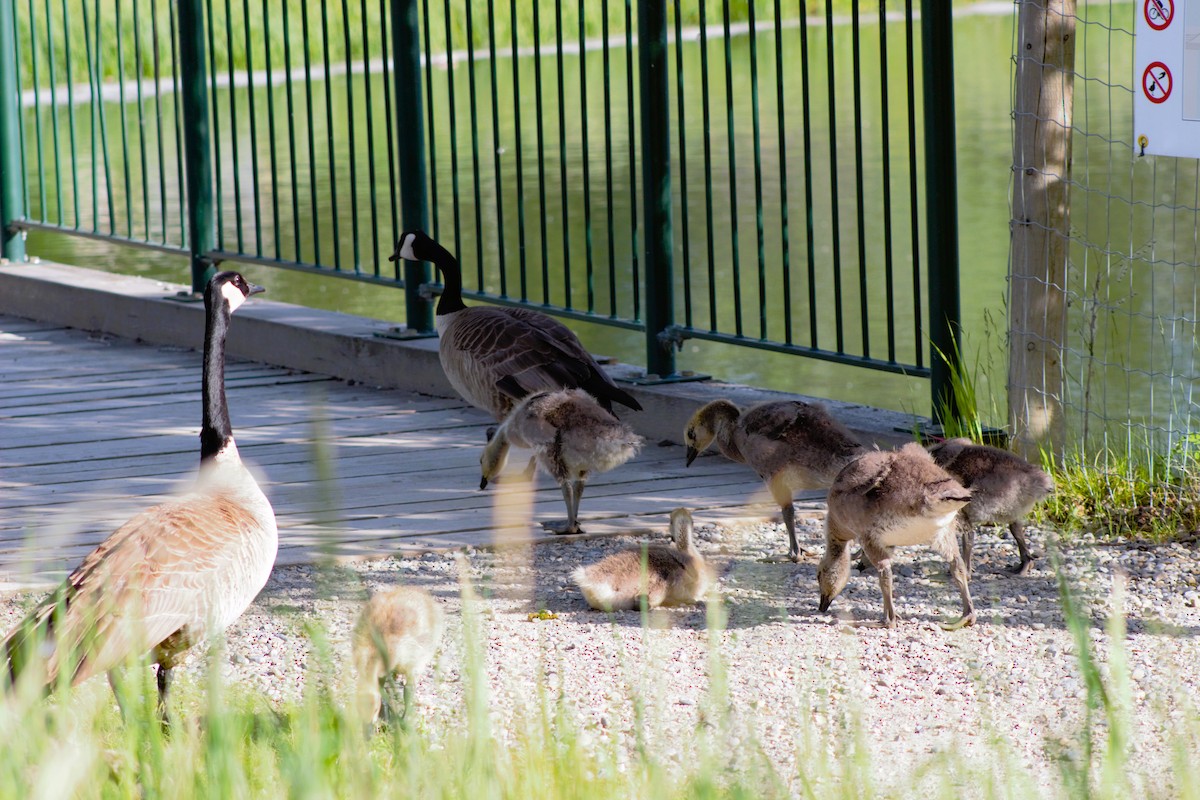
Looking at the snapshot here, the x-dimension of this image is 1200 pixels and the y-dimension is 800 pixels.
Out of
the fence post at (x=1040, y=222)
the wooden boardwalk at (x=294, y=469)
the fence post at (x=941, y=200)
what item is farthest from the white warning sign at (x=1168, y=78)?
the wooden boardwalk at (x=294, y=469)

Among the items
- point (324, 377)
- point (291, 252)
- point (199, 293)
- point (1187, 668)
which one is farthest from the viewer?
point (291, 252)

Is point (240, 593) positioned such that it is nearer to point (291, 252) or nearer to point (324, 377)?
point (324, 377)

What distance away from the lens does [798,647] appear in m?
4.70

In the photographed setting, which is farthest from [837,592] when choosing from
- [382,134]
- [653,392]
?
[382,134]

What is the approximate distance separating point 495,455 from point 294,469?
3.88ft

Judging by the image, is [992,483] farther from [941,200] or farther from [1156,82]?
[941,200]

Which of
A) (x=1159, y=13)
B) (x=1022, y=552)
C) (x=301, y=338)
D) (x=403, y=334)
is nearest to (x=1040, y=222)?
(x=1159, y=13)

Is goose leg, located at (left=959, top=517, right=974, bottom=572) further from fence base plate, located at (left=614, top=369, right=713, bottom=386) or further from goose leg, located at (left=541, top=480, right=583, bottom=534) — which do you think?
fence base plate, located at (left=614, top=369, right=713, bottom=386)

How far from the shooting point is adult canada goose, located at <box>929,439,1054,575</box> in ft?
16.0

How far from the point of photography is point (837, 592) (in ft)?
16.3

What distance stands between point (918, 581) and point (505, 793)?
2.60 meters

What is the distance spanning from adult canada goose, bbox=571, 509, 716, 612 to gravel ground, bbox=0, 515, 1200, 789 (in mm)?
69

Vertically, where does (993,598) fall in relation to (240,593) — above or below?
below

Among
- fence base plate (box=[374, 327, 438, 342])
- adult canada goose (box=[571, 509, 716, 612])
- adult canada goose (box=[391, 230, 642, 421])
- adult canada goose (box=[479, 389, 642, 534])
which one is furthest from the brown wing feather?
fence base plate (box=[374, 327, 438, 342])
